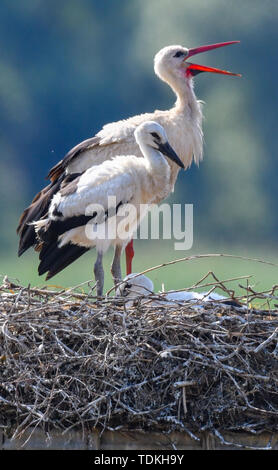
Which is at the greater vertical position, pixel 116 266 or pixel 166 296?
pixel 116 266

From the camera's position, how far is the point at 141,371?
4.24 meters

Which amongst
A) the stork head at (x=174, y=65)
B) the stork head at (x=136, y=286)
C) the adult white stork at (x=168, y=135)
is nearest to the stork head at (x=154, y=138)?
the adult white stork at (x=168, y=135)

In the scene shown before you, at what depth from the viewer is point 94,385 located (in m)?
4.23

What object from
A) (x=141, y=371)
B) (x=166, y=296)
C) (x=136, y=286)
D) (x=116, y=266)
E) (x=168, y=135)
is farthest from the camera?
(x=168, y=135)

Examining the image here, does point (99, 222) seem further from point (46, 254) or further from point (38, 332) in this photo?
point (38, 332)

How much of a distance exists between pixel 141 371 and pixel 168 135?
2.69m

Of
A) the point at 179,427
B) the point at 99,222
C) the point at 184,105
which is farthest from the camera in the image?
the point at 184,105

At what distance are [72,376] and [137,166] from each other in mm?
1703

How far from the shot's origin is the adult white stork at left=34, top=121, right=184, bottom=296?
18.2 feet

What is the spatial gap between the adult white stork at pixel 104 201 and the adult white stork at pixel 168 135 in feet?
0.94

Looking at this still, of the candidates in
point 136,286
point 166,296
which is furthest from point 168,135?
point 166,296

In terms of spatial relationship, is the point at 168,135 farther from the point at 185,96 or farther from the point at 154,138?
the point at 154,138

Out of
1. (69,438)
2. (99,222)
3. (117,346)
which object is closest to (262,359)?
(117,346)

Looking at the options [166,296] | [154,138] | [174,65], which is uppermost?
[174,65]
